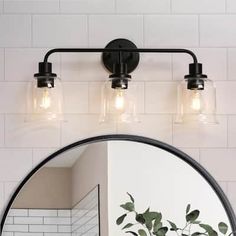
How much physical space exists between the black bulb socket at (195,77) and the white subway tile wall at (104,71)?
0.12 m

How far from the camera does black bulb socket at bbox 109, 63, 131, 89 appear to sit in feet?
6.95

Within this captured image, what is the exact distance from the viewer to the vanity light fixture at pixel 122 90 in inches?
83.8

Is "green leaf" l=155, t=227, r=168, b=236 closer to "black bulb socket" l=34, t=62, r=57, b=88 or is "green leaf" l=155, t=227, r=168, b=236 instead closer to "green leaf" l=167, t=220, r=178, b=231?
"green leaf" l=167, t=220, r=178, b=231

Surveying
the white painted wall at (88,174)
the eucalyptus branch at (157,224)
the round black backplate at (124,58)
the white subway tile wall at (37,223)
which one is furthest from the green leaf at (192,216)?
the round black backplate at (124,58)

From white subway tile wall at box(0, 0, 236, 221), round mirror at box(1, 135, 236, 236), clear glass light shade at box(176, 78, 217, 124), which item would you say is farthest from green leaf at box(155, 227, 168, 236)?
clear glass light shade at box(176, 78, 217, 124)

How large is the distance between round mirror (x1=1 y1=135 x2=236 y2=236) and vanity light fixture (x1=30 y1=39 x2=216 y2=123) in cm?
12

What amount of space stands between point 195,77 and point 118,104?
0.27 meters

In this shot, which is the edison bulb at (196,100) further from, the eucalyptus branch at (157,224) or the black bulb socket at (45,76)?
the black bulb socket at (45,76)

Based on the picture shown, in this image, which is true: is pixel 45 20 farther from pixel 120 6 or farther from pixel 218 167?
pixel 218 167

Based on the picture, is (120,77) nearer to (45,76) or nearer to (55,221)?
(45,76)

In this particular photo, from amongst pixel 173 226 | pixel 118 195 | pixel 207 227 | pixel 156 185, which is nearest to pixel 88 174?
pixel 118 195

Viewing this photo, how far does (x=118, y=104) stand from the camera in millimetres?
2160

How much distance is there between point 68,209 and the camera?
2.19m

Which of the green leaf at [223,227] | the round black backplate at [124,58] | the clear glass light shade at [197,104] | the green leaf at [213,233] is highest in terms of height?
the round black backplate at [124,58]
